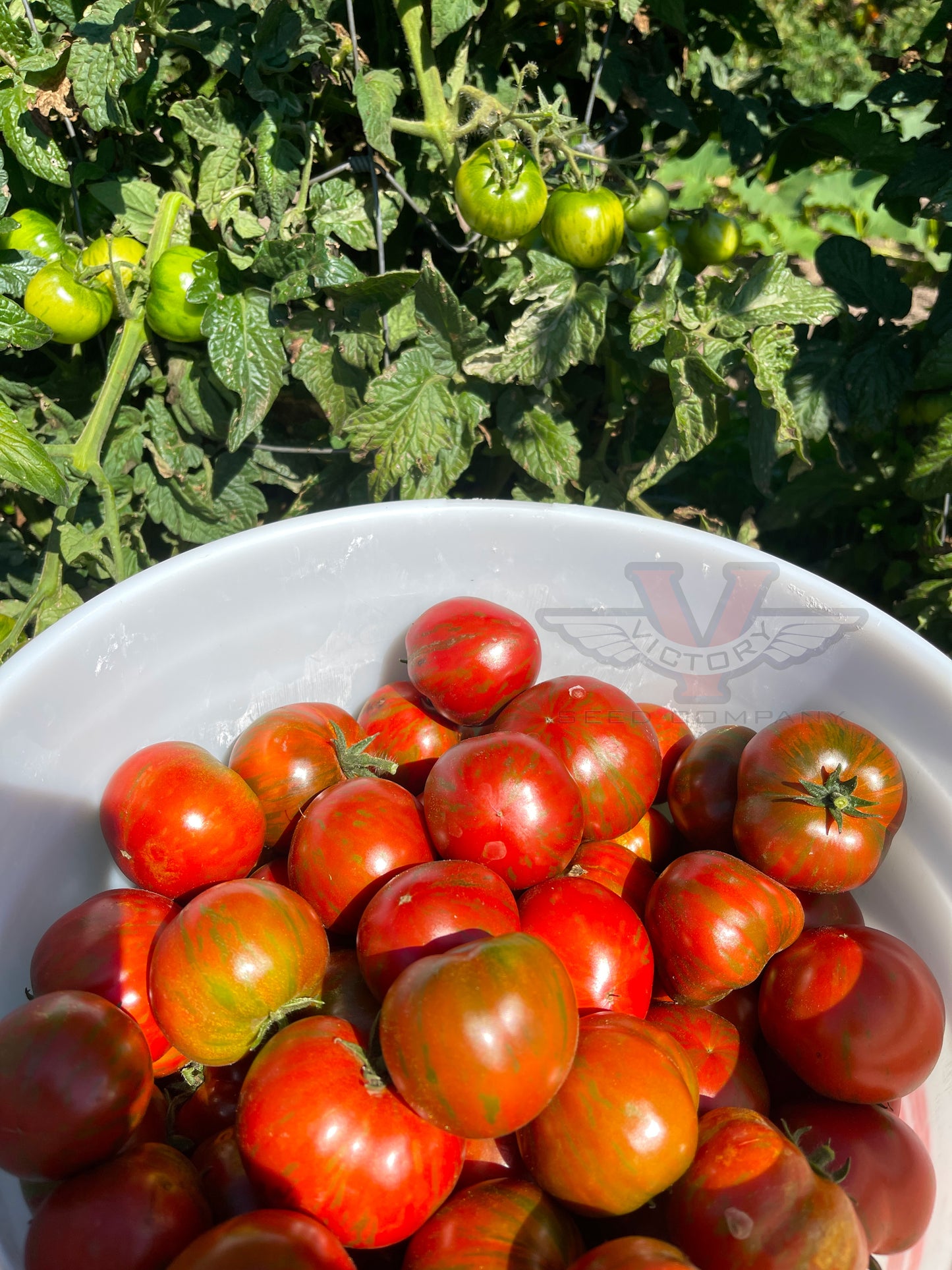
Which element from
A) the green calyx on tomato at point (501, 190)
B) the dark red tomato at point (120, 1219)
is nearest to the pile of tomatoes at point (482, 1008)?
the dark red tomato at point (120, 1219)

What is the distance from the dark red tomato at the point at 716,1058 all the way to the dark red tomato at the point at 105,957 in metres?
0.61

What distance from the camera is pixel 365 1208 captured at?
3.11 ft

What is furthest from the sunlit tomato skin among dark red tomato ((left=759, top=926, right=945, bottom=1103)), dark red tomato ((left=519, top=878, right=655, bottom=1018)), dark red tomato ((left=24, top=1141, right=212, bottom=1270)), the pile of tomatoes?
dark red tomato ((left=759, top=926, right=945, bottom=1103))

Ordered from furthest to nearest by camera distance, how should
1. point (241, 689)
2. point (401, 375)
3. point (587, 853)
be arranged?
point (401, 375) < point (241, 689) < point (587, 853)

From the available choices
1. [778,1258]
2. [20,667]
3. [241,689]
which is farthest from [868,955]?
[20,667]

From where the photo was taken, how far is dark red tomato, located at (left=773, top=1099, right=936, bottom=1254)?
106cm

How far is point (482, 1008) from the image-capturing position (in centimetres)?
90

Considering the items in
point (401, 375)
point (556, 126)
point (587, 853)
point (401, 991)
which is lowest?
point (587, 853)

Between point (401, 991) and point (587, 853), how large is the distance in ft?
1.58

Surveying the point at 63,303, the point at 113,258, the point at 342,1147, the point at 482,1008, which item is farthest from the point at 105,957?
the point at 113,258

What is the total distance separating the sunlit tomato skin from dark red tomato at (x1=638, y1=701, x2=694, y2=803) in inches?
19.1

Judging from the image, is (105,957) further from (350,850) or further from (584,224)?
(584,224)

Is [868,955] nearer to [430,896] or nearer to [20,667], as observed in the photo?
[430,896]

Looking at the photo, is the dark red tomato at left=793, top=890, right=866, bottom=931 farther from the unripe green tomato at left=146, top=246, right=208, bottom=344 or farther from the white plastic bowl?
the unripe green tomato at left=146, top=246, right=208, bottom=344
